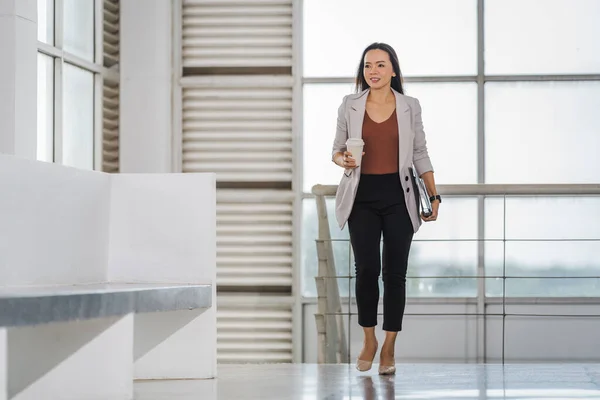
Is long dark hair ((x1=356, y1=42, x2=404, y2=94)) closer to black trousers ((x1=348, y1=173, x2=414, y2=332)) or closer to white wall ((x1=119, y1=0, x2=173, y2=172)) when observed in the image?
black trousers ((x1=348, y1=173, x2=414, y2=332))

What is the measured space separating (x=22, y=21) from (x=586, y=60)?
3.99 meters

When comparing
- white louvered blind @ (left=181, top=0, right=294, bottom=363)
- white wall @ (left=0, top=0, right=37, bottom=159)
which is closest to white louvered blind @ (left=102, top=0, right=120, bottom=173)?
white louvered blind @ (left=181, top=0, right=294, bottom=363)

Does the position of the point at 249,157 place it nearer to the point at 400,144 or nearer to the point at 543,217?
the point at 543,217

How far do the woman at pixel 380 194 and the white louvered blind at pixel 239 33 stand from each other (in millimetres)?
3333

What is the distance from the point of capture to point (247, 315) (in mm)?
7012

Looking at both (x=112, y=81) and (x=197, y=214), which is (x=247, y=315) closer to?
(x=112, y=81)

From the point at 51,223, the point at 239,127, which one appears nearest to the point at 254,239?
the point at 239,127

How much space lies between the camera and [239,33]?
7020 millimetres

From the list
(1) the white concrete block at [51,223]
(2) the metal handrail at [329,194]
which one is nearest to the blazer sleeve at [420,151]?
(1) the white concrete block at [51,223]

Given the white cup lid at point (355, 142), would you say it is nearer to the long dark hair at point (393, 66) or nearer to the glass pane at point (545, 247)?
the long dark hair at point (393, 66)

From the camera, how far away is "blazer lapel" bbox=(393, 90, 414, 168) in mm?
3617

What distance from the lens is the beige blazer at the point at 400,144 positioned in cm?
362

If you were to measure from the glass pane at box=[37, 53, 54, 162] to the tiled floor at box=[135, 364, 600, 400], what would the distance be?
2278 millimetres

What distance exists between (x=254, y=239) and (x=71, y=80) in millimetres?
1754
